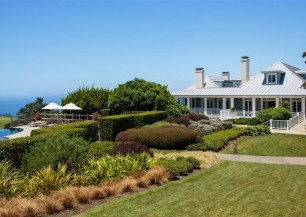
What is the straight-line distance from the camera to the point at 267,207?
9008mm

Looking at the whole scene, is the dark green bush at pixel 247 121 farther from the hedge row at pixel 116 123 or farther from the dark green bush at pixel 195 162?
the dark green bush at pixel 195 162

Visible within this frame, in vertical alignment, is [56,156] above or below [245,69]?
below

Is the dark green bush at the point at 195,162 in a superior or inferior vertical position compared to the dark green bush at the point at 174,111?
inferior

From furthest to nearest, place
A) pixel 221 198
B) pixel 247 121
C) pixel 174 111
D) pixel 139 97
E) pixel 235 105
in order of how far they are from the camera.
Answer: pixel 235 105, pixel 174 111, pixel 247 121, pixel 139 97, pixel 221 198

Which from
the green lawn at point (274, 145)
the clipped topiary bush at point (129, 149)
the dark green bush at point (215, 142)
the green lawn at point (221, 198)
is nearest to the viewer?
the green lawn at point (221, 198)

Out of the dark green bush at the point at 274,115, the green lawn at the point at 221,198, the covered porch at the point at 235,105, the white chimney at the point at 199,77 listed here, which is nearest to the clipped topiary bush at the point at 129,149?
the green lawn at the point at 221,198

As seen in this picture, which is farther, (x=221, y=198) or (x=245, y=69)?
(x=245, y=69)

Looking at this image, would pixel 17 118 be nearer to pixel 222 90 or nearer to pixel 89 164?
pixel 222 90

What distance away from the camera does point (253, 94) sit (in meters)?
39.6

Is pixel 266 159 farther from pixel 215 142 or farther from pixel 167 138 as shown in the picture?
pixel 167 138

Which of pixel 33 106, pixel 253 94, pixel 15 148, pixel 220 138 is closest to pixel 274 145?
pixel 220 138

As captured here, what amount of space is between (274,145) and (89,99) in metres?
24.3

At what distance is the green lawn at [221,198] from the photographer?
862cm

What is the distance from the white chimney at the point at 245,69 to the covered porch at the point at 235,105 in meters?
3.69
